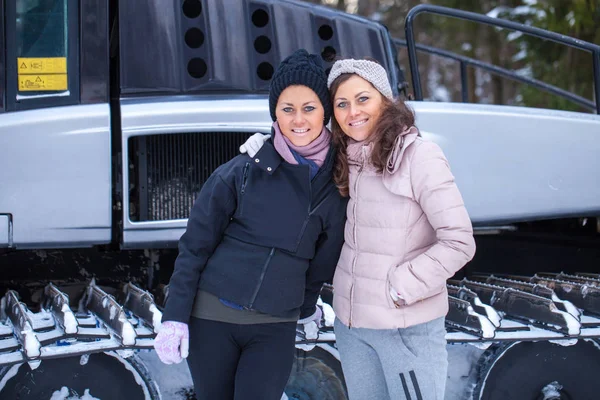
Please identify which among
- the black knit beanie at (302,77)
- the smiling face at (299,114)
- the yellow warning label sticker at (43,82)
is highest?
the yellow warning label sticker at (43,82)

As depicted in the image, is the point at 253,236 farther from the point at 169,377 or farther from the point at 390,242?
the point at 169,377

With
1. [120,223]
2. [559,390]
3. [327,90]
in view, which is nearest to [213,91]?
[120,223]

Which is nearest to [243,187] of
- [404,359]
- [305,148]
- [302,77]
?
[305,148]

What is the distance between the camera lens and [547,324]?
3.37 metres

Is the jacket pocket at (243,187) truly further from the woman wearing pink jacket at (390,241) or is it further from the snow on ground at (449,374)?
the snow on ground at (449,374)

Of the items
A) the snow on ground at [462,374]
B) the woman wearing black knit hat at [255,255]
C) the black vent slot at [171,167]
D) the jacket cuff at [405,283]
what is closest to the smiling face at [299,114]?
the woman wearing black knit hat at [255,255]

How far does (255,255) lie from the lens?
2.41 metres

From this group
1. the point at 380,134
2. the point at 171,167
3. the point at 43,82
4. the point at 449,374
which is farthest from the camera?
the point at 449,374

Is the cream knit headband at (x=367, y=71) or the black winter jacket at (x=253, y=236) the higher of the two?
the cream knit headband at (x=367, y=71)

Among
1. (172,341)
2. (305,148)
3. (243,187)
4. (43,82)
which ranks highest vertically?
(43,82)

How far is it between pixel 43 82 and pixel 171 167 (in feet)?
2.07

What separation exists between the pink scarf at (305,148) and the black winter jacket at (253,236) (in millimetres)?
24

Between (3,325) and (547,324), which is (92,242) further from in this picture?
(547,324)

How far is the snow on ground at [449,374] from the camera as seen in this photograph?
3.39 metres
